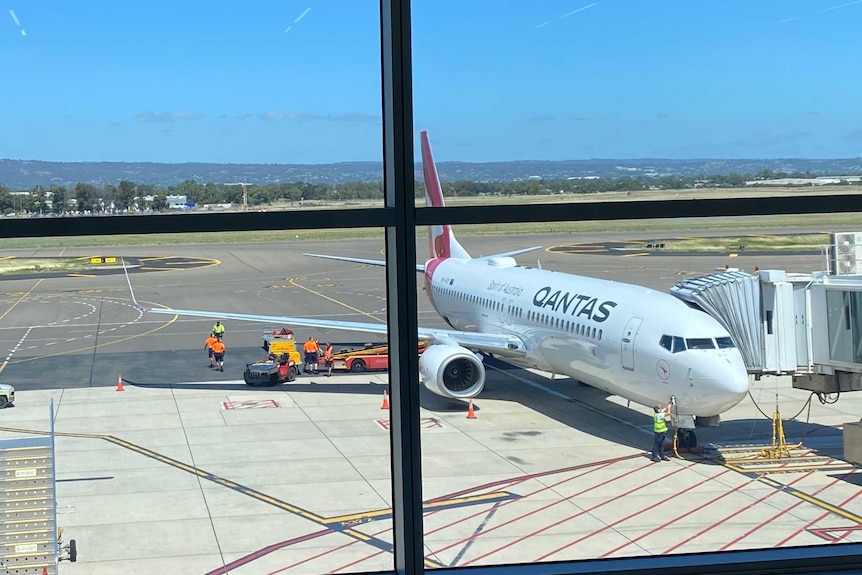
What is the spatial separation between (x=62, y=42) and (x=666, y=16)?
67.6 meters

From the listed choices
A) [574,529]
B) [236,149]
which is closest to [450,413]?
[574,529]

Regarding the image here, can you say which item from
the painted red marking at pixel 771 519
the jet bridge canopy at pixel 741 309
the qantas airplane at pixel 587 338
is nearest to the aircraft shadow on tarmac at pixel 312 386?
the qantas airplane at pixel 587 338

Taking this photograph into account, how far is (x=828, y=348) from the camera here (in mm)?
12289

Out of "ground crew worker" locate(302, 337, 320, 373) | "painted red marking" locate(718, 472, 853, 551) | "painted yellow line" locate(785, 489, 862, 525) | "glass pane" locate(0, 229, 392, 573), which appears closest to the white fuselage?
"painted yellow line" locate(785, 489, 862, 525)

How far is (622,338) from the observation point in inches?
524

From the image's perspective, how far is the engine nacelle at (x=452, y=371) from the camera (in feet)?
53.5

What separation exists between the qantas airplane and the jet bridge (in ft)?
1.34

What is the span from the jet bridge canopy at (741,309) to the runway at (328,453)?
3543 mm

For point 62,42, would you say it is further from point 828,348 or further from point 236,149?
point 828,348

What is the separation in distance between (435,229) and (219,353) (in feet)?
43.4

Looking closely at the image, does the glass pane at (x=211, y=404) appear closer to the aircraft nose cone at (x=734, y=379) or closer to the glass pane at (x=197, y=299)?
the glass pane at (x=197, y=299)

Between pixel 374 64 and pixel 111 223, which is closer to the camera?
pixel 111 223

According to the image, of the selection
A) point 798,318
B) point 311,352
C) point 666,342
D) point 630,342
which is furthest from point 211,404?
point 798,318

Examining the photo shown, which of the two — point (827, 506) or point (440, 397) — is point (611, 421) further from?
point (440, 397)
